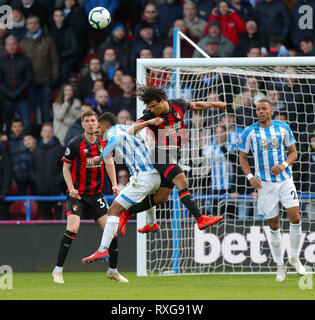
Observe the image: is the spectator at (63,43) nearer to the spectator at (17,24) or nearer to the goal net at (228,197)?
the spectator at (17,24)

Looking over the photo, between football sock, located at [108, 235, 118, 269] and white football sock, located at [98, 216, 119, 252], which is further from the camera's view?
football sock, located at [108, 235, 118, 269]

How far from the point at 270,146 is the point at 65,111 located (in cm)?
479

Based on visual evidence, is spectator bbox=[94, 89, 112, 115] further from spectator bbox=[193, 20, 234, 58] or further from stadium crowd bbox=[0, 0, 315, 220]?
spectator bbox=[193, 20, 234, 58]

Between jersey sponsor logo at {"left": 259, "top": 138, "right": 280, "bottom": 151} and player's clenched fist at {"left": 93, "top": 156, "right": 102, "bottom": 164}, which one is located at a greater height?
jersey sponsor logo at {"left": 259, "top": 138, "right": 280, "bottom": 151}

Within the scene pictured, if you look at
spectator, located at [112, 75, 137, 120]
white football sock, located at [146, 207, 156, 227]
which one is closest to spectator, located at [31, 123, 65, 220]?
spectator, located at [112, 75, 137, 120]

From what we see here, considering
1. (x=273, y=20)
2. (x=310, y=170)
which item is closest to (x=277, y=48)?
(x=273, y=20)

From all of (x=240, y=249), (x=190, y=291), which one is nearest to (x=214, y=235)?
(x=240, y=249)

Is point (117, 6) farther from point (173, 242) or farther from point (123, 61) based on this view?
point (173, 242)

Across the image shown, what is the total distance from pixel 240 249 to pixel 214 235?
43 cm

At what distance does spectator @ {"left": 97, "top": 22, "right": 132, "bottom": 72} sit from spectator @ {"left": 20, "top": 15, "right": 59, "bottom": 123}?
0.88 meters

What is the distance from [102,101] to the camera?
12.9m

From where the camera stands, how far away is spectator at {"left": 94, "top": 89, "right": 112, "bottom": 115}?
12.8 m

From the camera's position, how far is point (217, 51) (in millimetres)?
13117

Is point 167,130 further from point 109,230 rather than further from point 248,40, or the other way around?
point 248,40
